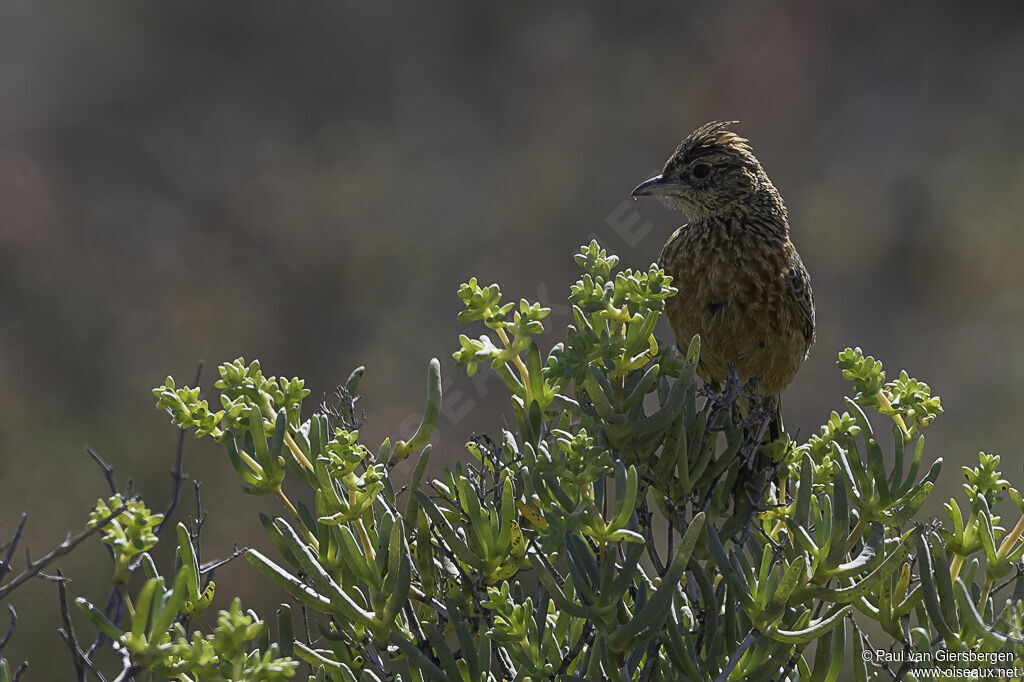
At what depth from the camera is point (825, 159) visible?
5.68 m

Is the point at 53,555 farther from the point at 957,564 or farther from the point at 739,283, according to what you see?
the point at 739,283

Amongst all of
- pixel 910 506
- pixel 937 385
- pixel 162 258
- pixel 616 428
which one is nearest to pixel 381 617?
pixel 616 428

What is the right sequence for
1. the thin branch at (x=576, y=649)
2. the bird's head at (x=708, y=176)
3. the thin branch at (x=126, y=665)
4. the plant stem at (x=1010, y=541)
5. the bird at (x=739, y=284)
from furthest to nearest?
the bird's head at (x=708, y=176)
the bird at (x=739, y=284)
the plant stem at (x=1010, y=541)
the thin branch at (x=576, y=649)
the thin branch at (x=126, y=665)

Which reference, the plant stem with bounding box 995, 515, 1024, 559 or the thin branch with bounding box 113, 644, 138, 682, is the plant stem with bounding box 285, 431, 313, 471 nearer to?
the thin branch with bounding box 113, 644, 138, 682

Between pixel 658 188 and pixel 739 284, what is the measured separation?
0.39 meters

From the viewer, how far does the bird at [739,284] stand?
2.12 meters

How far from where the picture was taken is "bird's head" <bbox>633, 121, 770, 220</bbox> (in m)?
2.37

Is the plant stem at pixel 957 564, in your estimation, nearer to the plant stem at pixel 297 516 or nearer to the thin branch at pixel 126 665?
the plant stem at pixel 297 516

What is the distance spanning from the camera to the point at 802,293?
2230mm

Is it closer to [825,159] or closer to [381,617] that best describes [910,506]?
[381,617]

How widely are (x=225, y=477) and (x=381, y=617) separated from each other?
3.21 meters

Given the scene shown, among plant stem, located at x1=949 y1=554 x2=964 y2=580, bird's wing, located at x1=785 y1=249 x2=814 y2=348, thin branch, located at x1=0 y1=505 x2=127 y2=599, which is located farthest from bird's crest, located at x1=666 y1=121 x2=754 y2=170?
thin branch, located at x1=0 y1=505 x2=127 y2=599

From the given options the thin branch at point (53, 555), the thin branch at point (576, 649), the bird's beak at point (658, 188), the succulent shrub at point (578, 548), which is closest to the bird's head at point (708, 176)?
the bird's beak at point (658, 188)

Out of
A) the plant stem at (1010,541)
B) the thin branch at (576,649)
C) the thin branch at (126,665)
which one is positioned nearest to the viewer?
the thin branch at (126,665)
